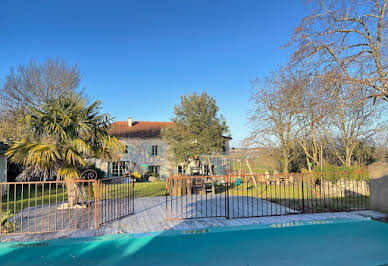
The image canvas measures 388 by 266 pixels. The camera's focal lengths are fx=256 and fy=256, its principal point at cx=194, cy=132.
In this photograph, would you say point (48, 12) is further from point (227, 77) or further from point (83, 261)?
point (83, 261)

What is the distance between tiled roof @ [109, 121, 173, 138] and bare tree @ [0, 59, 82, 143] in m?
6.67

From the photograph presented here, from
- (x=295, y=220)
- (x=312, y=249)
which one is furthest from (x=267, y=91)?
(x=312, y=249)

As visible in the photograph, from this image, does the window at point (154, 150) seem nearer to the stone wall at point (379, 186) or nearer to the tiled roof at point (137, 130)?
the tiled roof at point (137, 130)

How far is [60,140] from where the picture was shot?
807cm

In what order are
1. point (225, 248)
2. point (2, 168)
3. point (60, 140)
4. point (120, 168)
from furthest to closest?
point (120, 168) → point (2, 168) → point (60, 140) → point (225, 248)

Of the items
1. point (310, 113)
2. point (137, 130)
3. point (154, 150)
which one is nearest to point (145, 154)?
point (154, 150)

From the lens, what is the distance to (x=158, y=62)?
58.9 ft

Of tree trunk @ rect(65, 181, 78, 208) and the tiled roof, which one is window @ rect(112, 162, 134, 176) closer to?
the tiled roof

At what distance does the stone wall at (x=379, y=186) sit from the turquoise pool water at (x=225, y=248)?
52.7 inches

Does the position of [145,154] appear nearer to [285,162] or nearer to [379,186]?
[285,162]

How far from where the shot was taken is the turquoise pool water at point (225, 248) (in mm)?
4539

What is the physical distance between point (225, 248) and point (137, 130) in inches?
956

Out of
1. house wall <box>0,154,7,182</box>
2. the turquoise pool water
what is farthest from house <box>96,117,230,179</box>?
the turquoise pool water

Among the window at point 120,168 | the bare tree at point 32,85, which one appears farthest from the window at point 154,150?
the bare tree at point 32,85
